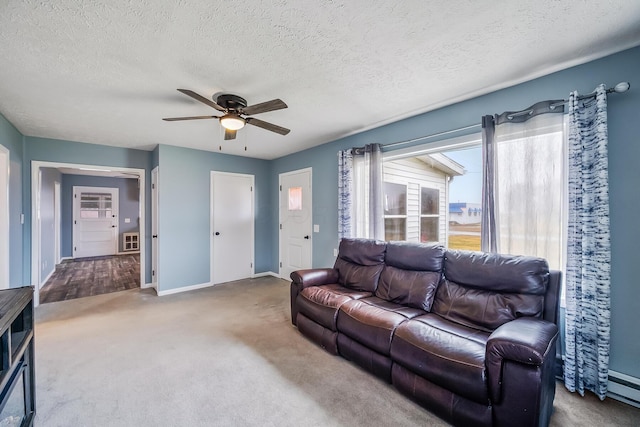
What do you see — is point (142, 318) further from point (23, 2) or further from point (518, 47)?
point (518, 47)

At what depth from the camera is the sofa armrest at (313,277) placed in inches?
120

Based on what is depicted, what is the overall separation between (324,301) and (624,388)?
2.21 m

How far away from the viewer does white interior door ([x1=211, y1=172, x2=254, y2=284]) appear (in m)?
5.01

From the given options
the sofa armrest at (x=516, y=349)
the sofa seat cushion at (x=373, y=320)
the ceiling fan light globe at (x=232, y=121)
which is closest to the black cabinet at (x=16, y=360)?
the ceiling fan light globe at (x=232, y=121)

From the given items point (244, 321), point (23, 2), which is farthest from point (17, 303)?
point (244, 321)

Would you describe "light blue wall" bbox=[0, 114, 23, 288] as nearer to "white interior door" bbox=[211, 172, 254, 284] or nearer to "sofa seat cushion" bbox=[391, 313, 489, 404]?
"white interior door" bbox=[211, 172, 254, 284]

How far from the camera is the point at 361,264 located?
3166 mm

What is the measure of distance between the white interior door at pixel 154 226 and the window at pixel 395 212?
141 inches

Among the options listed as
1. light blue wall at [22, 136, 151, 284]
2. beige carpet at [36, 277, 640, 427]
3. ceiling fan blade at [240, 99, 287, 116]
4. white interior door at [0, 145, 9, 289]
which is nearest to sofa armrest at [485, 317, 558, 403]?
beige carpet at [36, 277, 640, 427]

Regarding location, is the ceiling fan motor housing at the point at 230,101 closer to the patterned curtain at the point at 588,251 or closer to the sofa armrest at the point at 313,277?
the sofa armrest at the point at 313,277

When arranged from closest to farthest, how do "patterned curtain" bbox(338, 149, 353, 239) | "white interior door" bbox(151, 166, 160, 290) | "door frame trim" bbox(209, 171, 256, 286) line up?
"patterned curtain" bbox(338, 149, 353, 239)
"white interior door" bbox(151, 166, 160, 290)
"door frame trim" bbox(209, 171, 256, 286)

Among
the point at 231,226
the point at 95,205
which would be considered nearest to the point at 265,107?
the point at 231,226

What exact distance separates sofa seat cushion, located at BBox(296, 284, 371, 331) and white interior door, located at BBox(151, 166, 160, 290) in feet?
9.62

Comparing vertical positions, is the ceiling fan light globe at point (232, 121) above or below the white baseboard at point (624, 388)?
above
